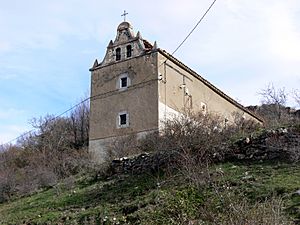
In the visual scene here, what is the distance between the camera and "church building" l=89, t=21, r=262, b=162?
2775 cm

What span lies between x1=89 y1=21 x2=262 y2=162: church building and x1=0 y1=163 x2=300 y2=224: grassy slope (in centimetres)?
975

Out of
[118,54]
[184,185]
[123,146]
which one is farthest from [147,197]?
[118,54]

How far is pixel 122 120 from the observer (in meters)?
28.7

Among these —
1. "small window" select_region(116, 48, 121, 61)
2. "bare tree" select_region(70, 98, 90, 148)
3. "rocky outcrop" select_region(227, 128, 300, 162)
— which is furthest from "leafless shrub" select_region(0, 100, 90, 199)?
"rocky outcrop" select_region(227, 128, 300, 162)

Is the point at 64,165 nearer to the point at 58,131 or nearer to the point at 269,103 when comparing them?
the point at 58,131

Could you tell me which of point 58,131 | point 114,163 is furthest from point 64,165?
point 58,131

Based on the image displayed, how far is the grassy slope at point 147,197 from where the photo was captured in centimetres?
1048

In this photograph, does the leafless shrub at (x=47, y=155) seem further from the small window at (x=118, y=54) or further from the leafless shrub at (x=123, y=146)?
the small window at (x=118, y=54)

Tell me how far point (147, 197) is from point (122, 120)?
605 inches

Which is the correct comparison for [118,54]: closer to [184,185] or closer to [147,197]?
[147,197]

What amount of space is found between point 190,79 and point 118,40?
5403mm

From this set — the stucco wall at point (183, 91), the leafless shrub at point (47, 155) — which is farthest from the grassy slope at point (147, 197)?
the stucco wall at point (183, 91)

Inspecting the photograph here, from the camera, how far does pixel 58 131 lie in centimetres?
3556

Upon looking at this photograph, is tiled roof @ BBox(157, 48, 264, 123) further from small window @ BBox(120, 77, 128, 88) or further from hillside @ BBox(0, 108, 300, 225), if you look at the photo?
hillside @ BBox(0, 108, 300, 225)
